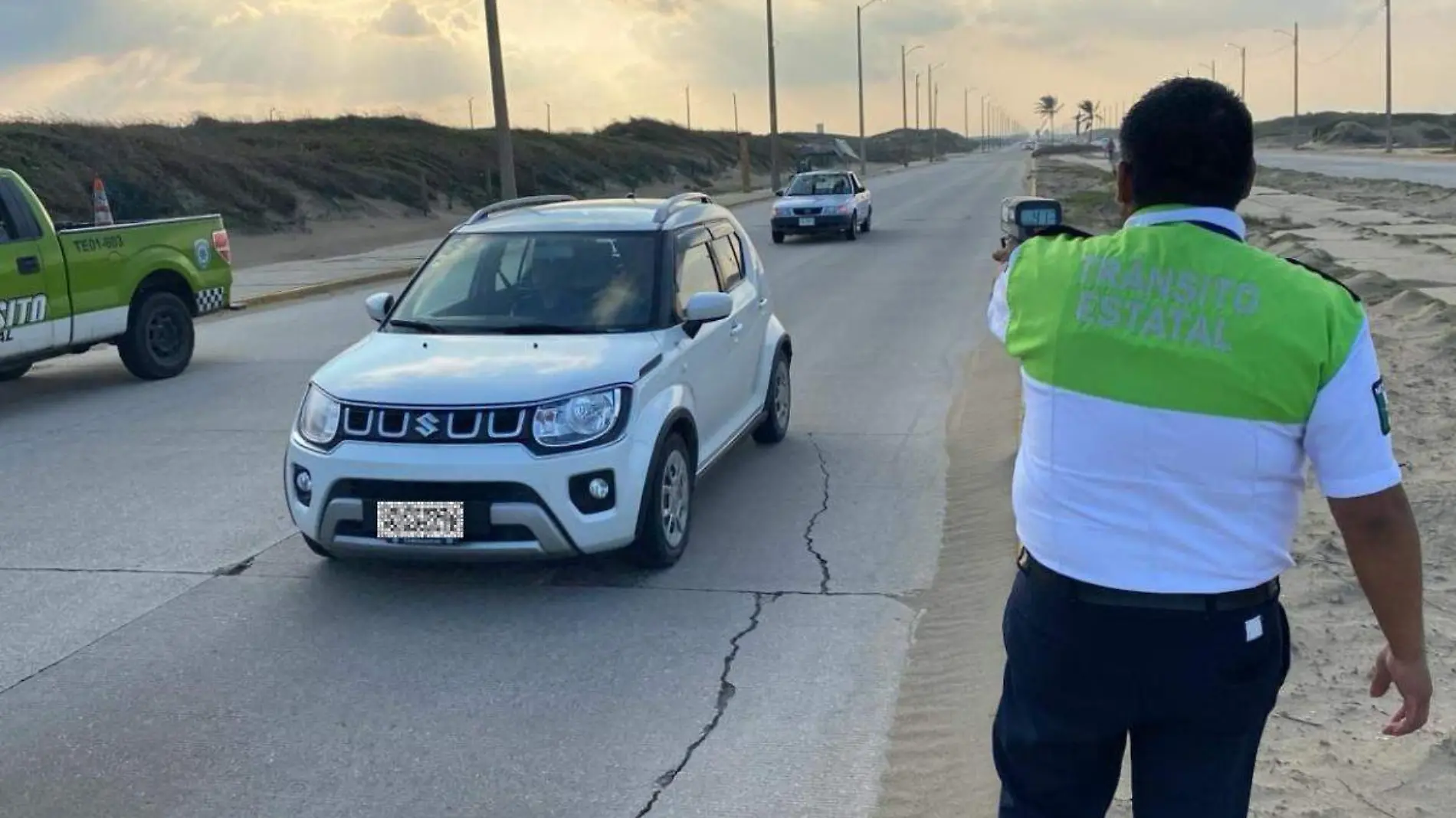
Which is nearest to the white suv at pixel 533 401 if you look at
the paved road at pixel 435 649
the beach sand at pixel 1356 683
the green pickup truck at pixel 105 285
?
the paved road at pixel 435 649

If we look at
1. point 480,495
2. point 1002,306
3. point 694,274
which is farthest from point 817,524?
point 1002,306

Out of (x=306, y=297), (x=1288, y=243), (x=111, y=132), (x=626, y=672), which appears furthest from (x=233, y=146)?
(x=626, y=672)

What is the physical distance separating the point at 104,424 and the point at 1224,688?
941 centimetres

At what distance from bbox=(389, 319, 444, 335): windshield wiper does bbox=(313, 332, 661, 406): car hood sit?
13 cm

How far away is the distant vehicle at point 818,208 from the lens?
26.5 metres

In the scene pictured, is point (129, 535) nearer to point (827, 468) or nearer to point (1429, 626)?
point (827, 468)

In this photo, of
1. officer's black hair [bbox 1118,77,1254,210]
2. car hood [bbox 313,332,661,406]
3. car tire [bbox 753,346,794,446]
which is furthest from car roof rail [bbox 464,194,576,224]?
officer's black hair [bbox 1118,77,1254,210]

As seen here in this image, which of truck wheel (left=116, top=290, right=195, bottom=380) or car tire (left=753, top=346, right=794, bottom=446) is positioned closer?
car tire (left=753, top=346, right=794, bottom=446)

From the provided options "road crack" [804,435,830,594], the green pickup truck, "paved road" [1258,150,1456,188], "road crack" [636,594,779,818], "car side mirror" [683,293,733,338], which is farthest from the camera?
"paved road" [1258,150,1456,188]

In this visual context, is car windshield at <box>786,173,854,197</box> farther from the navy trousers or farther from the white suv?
the navy trousers

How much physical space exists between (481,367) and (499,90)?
20713 millimetres

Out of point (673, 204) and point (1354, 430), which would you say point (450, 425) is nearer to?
point (673, 204)

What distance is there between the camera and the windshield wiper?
22.5ft

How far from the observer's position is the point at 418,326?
6.96 metres
